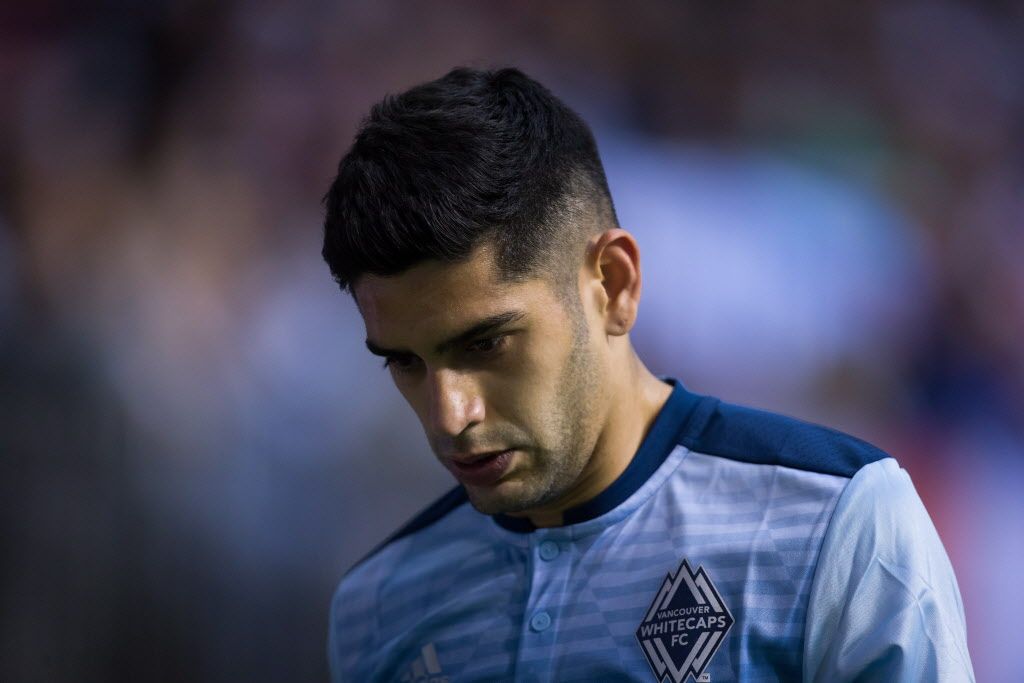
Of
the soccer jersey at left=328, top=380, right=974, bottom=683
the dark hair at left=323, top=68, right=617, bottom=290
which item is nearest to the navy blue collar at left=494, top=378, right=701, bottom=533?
the soccer jersey at left=328, top=380, right=974, bottom=683

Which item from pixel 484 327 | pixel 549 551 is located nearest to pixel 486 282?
pixel 484 327

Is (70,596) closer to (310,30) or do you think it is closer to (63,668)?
(63,668)

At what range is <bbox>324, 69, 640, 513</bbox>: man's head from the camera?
132 centimetres

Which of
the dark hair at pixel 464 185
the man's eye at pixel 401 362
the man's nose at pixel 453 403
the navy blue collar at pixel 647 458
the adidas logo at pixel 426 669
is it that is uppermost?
the dark hair at pixel 464 185

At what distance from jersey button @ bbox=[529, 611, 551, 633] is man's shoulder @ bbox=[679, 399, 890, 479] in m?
0.30

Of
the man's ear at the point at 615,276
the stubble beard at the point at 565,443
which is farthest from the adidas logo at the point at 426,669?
the man's ear at the point at 615,276

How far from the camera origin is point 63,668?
2.44 m

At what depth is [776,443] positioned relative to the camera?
1402mm

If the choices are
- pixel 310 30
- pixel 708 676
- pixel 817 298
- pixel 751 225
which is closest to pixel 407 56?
pixel 310 30

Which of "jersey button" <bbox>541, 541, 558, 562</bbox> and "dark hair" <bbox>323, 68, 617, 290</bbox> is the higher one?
"dark hair" <bbox>323, 68, 617, 290</bbox>

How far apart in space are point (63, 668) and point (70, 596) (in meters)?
0.16

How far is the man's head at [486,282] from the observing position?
52.0 inches

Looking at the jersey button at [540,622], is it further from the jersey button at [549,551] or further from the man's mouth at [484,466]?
the man's mouth at [484,466]

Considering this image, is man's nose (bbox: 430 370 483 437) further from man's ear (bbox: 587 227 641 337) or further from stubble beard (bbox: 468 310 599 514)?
man's ear (bbox: 587 227 641 337)
